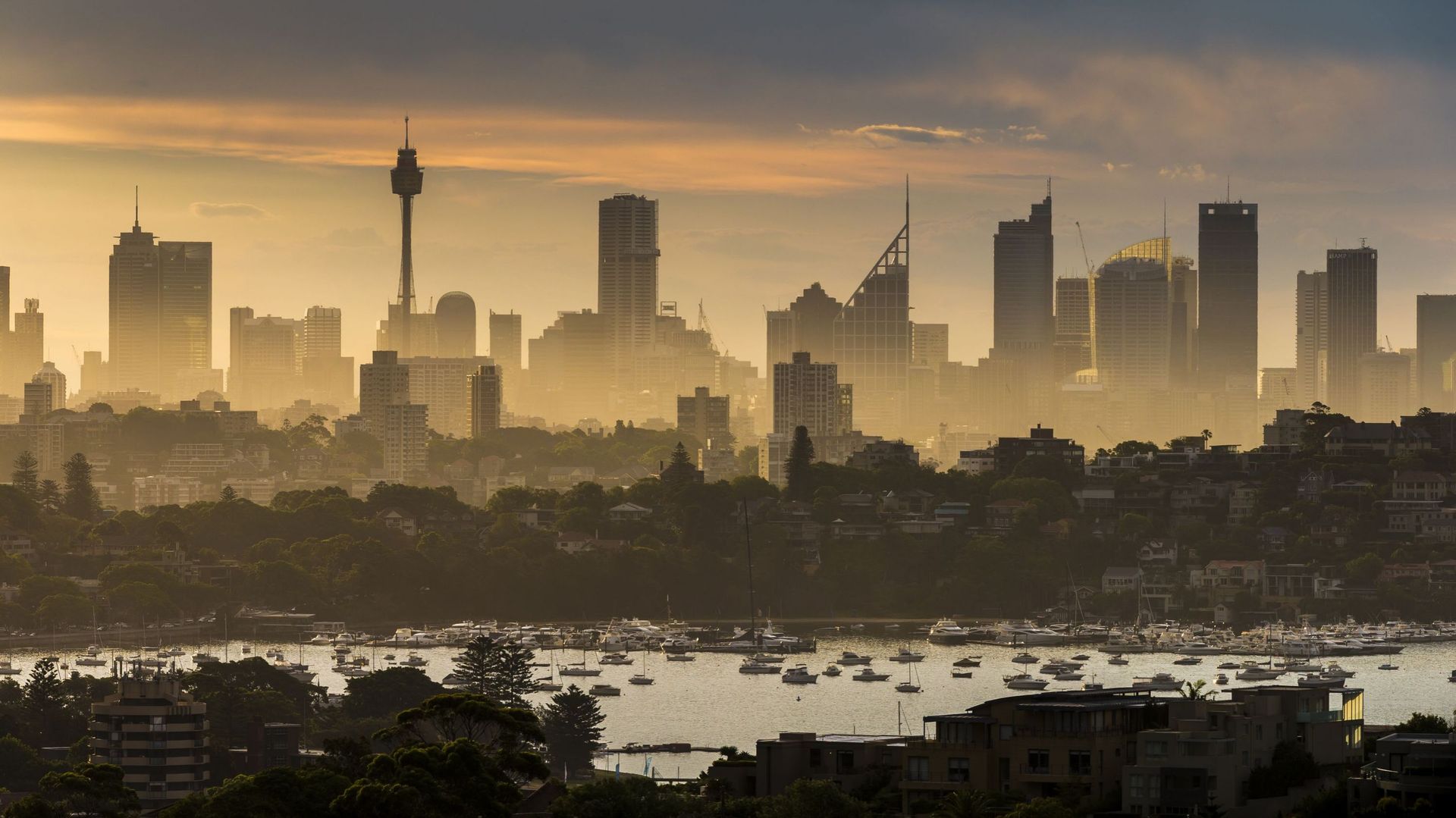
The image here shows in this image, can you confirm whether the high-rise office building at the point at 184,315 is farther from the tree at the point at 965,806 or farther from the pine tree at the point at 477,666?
the tree at the point at 965,806

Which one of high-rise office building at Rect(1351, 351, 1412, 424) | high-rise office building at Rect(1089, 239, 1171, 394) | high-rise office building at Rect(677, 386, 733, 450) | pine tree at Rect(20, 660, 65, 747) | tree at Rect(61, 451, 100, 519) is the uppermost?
high-rise office building at Rect(1089, 239, 1171, 394)

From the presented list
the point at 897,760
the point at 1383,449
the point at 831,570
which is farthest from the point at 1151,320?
the point at 897,760

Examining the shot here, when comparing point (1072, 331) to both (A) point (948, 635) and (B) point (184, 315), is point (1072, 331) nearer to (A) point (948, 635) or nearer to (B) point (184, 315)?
(B) point (184, 315)

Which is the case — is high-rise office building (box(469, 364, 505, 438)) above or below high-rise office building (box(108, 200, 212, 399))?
below

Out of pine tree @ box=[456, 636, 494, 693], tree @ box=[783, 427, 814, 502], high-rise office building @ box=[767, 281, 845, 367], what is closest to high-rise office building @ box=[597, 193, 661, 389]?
high-rise office building @ box=[767, 281, 845, 367]

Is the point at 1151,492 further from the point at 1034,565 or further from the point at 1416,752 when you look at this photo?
the point at 1416,752

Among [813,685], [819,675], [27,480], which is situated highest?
[27,480]

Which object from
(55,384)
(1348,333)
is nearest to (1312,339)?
(1348,333)

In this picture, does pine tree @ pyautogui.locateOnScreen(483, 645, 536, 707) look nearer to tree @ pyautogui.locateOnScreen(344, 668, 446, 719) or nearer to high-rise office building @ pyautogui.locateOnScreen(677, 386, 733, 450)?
tree @ pyautogui.locateOnScreen(344, 668, 446, 719)
